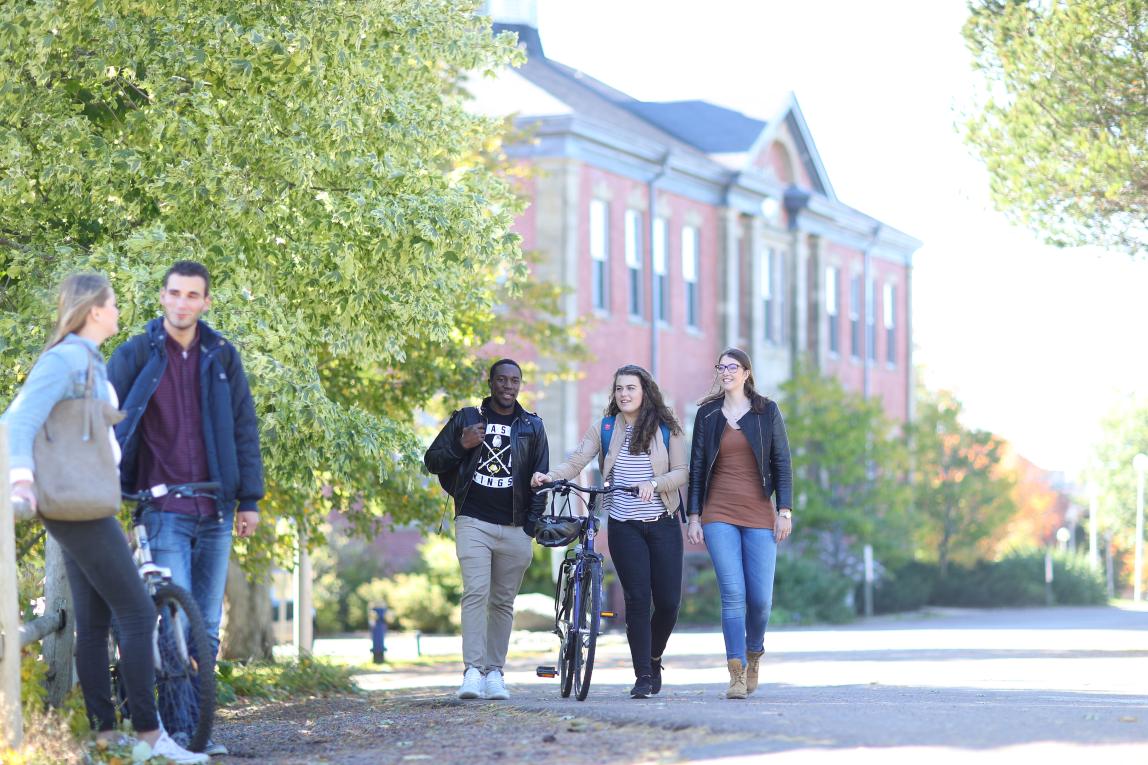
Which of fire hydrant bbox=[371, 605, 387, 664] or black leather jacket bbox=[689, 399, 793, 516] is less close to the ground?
black leather jacket bbox=[689, 399, 793, 516]

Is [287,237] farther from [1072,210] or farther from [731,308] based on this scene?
[731,308]

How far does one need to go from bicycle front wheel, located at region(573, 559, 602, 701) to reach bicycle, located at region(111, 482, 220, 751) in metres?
3.35

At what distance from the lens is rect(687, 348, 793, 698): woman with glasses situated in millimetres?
11445

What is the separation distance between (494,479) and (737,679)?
1841 mm

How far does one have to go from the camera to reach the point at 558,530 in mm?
11422

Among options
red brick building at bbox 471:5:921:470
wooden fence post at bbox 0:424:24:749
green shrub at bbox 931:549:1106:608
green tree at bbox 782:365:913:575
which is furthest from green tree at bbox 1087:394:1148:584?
wooden fence post at bbox 0:424:24:749

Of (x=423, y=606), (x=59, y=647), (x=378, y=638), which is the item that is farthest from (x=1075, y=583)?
(x=59, y=647)

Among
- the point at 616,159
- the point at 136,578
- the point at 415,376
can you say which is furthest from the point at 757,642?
the point at 616,159

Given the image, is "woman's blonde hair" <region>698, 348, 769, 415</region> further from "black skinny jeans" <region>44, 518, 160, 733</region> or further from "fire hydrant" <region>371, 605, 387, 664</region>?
"fire hydrant" <region>371, 605, 387, 664</region>

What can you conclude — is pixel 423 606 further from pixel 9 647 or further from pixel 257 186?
pixel 9 647

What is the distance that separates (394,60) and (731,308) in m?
27.2

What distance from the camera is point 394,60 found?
47.8 feet

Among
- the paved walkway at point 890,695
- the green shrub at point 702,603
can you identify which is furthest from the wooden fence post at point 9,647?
the green shrub at point 702,603

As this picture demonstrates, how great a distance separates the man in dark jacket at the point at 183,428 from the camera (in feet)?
27.3
